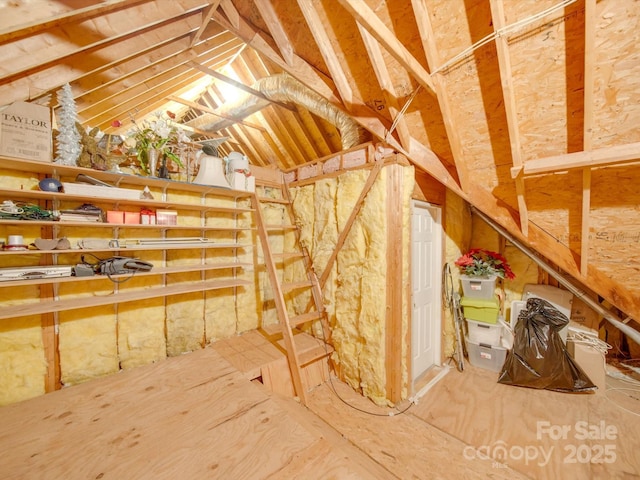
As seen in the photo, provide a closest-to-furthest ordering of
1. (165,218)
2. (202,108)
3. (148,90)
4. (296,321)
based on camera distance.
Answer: (165,218) → (148,90) → (296,321) → (202,108)

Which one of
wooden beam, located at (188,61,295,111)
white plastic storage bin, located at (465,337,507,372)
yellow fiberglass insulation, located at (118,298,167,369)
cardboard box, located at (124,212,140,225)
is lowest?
white plastic storage bin, located at (465,337,507,372)

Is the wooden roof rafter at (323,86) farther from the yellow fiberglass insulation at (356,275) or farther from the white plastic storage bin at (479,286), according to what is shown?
the white plastic storage bin at (479,286)

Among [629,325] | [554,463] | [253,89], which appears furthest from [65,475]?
[629,325]

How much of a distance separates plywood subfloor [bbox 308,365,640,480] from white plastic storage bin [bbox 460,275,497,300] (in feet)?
3.30

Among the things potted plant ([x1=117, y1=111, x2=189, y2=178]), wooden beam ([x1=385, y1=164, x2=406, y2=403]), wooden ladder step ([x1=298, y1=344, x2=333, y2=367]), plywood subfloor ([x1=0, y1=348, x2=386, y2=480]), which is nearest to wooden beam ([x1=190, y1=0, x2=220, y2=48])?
potted plant ([x1=117, y1=111, x2=189, y2=178])

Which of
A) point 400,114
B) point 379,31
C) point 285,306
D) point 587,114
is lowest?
point 285,306

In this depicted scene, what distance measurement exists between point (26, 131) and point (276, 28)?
1992 mm

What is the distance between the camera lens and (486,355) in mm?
3004

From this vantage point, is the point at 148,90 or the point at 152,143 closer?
the point at 152,143

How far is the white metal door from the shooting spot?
8.86 ft

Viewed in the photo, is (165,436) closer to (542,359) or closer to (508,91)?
(508,91)

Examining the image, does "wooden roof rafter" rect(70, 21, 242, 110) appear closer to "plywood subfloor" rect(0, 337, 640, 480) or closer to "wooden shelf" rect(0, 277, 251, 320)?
"wooden shelf" rect(0, 277, 251, 320)

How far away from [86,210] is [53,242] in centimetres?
32

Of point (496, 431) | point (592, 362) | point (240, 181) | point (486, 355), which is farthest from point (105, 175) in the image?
point (592, 362)
